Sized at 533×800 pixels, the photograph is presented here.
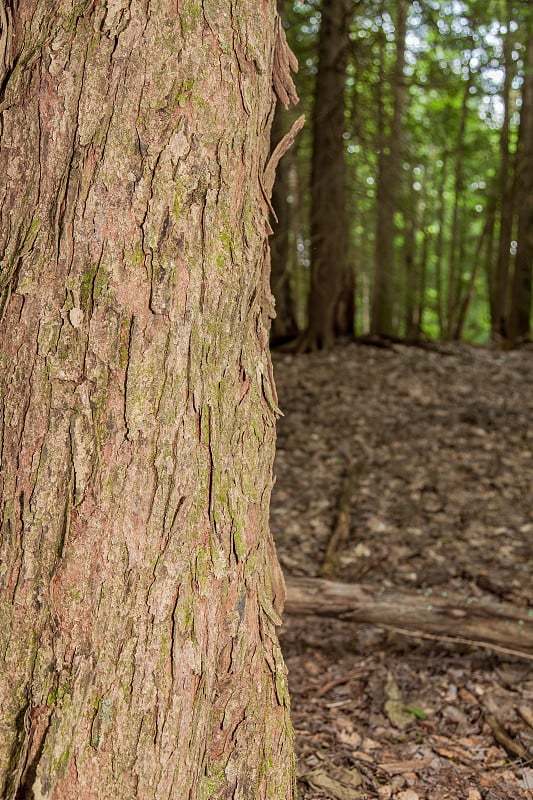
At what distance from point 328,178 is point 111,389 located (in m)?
7.90

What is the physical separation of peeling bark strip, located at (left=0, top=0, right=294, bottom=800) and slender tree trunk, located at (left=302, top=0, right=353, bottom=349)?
743 centimetres

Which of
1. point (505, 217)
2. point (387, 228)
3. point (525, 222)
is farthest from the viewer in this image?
point (387, 228)

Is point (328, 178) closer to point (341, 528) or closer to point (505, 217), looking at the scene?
point (505, 217)

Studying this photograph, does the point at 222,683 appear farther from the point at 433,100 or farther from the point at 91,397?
the point at 433,100

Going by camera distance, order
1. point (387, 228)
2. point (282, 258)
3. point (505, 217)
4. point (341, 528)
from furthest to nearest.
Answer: point (387, 228), point (505, 217), point (282, 258), point (341, 528)

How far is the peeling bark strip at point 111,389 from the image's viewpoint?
165 cm

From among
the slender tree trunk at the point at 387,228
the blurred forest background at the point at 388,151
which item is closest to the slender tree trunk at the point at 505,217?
the blurred forest background at the point at 388,151

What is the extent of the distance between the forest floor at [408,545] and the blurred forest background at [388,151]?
134cm

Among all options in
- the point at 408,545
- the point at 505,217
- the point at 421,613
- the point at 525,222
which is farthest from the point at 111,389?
the point at 525,222

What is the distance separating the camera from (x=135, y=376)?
5.51 feet

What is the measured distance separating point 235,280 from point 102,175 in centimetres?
39

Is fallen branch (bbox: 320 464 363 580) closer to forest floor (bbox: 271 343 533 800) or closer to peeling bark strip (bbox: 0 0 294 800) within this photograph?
forest floor (bbox: 271 343 533 800)

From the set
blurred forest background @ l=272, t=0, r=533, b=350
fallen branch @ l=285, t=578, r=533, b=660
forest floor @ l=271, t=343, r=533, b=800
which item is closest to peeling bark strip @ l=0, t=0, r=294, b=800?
forest floor @ l=271, t=343, r=533, b=800

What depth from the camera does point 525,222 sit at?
11047 mm
